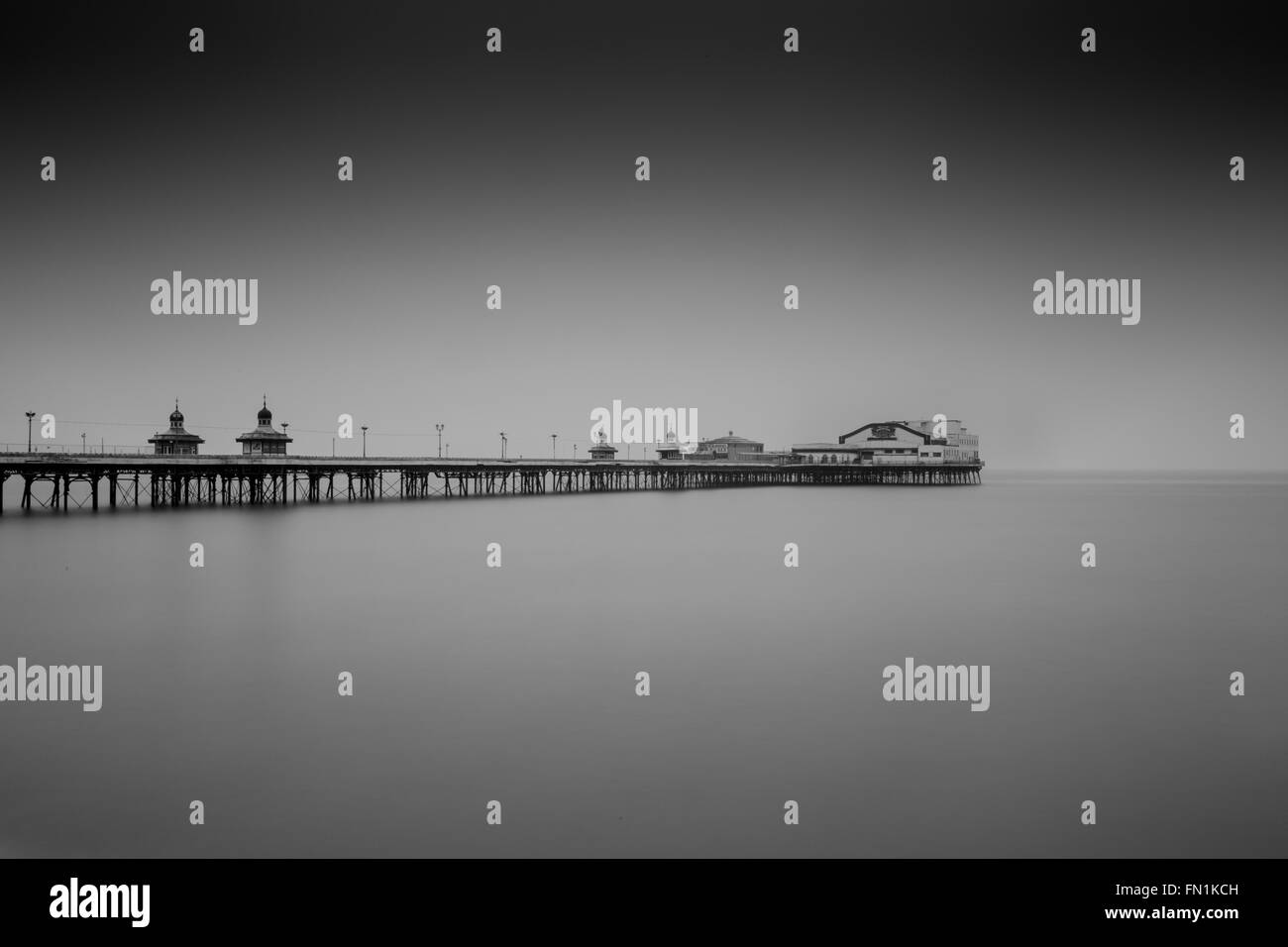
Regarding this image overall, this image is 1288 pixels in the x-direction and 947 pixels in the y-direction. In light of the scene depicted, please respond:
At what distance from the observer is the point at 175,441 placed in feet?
140

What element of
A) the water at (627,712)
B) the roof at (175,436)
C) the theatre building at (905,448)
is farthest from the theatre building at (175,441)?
the theatre building at (905,448)

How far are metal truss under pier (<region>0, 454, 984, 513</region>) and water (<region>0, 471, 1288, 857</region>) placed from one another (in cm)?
1644

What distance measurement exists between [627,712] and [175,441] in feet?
139

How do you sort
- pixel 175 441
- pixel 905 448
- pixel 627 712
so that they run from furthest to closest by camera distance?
pixel 905 448 < pixel 175 441 < pixel 627 712

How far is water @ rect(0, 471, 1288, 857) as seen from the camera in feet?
22.1

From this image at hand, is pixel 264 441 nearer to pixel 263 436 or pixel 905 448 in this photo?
pixel 263 436

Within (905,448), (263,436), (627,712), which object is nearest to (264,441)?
(263,436)

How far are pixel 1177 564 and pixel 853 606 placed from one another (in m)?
14.0

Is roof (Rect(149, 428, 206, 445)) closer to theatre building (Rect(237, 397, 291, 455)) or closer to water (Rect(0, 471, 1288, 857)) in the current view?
theatre building (Rect(237, 397, 291, 455))

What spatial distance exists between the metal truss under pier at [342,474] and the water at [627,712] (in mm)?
16443

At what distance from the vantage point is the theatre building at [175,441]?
42594 mm
